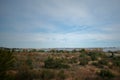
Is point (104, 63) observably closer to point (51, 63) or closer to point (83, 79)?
point (51, 63)

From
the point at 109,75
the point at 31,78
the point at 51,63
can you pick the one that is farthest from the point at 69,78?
the point at 51,63

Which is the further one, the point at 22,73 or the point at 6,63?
the point at 22,73

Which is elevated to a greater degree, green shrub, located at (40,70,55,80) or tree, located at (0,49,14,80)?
tree, located at (0,49,14,80)

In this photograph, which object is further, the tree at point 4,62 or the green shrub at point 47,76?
the green shrub at point 47,76

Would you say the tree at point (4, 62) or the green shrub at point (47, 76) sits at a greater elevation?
the tree at point (4, 62)

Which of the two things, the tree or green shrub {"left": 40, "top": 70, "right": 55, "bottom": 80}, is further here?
Answer: green shrub {"left": 40, "top": 70, "right": 55, "bottom": 80}

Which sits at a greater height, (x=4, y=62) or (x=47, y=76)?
(x=4, y=62)

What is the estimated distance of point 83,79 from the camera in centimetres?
1263

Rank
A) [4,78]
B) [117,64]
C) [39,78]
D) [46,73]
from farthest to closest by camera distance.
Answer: [117,64], [46,73], [39,78], [4,78]

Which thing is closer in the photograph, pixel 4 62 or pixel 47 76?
pixel 4 62

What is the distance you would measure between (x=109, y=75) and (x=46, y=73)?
5.89 metres

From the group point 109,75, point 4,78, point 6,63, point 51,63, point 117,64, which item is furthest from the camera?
point 117,64

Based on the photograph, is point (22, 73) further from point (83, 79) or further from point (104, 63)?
point (104, 63)

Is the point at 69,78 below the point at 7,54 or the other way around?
below
